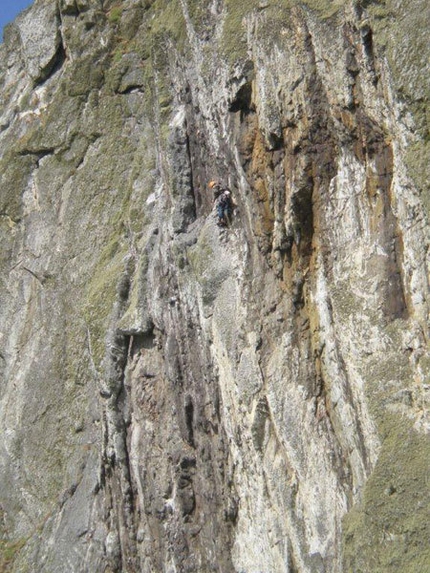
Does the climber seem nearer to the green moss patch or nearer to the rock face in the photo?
the rock face

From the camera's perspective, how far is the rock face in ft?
32.8

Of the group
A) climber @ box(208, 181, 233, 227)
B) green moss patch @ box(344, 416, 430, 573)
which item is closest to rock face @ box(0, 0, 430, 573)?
green moss patch @ box(344, 416, 430, 573)

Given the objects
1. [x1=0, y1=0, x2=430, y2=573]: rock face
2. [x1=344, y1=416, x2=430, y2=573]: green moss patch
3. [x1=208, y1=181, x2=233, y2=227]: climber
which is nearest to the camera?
[x1=344, y1=416, x2=430, y2=573]: green moss patch

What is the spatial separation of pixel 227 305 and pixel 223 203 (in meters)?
1.66

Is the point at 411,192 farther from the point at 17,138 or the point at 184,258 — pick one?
the point at 17,138

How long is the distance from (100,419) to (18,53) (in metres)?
13.2

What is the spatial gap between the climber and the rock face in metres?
0.16

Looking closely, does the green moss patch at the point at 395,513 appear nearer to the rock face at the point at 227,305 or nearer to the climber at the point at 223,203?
the rock face at the point at 227,305

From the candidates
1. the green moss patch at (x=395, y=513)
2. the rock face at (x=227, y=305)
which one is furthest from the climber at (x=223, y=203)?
the green moss patch at (x=395, y=513)

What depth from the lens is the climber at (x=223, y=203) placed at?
1327 centimetres

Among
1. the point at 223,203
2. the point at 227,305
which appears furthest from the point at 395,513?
the point at 223,203

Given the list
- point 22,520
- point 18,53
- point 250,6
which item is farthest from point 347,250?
point 18,53

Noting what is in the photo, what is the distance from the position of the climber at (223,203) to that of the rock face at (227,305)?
16 cm

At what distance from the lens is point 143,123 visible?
18562mm
